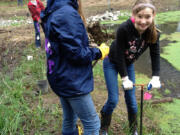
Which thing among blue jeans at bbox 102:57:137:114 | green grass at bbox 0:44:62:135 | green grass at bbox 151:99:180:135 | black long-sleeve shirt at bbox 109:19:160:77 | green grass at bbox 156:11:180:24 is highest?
black long-sleeve shirt at bbox 109:19:160:77

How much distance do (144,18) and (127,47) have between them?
34 cm

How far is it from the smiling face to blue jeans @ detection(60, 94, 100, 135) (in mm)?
750

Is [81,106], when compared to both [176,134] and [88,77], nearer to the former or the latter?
[88,77]

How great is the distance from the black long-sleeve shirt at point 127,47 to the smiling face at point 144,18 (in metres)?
0.08

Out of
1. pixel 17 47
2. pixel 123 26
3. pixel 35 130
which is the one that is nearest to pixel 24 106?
pixel 35 130

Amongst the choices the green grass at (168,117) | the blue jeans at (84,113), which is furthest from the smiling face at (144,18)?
the green grass at (168,117)

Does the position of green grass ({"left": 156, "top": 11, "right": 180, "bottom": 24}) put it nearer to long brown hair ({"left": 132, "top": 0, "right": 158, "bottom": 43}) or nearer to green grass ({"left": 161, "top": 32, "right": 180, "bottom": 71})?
green grass ({"left": 161, "top": 32, "right": 180, "bottom": 71})

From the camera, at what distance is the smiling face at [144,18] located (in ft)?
5.64

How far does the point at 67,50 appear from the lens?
4.50ft

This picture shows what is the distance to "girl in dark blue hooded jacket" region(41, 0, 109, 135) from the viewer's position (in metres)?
1.33

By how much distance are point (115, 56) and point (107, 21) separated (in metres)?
8.41

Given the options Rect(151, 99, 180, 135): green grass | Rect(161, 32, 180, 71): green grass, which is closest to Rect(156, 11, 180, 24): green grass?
Rect(161, 32, 180, 71): green grass

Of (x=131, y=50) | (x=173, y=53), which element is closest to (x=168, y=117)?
(x=131, y=50)

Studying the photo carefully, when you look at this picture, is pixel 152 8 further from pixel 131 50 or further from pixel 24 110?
pixel 24 110
